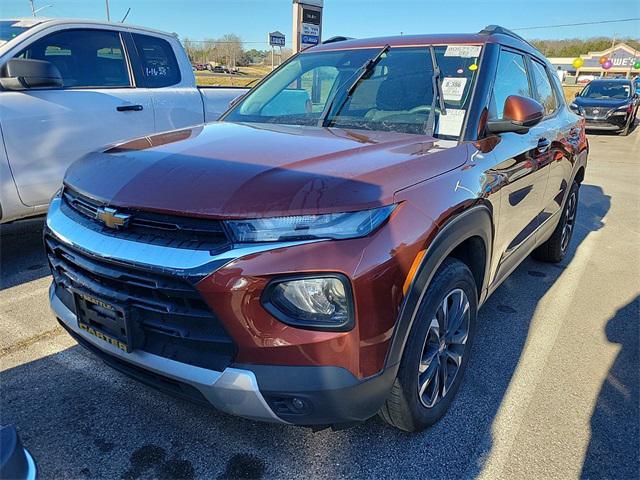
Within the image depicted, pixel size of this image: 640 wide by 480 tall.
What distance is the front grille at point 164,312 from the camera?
169 centimetres

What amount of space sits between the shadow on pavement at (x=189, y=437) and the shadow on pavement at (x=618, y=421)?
0.45 meters

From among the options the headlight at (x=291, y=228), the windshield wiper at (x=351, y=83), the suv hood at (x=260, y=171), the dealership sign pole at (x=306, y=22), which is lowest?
the headlight at (x=291, y=228)

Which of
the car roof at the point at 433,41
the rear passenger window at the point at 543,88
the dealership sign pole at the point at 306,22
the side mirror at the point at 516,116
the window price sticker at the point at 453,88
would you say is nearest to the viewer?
the side mirror at the point at 516,116

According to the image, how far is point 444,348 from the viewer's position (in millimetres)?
2281

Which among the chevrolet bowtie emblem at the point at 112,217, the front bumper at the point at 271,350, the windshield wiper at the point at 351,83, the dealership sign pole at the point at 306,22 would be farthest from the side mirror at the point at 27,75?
the dealership sign pole at the point at 306,22

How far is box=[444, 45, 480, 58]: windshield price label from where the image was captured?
2.76m

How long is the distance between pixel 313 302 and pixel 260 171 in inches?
22.1

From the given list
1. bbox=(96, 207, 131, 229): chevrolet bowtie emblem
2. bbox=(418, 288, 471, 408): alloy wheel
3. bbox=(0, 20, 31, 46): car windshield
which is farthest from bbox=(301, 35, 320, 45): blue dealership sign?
bbox=(96, 207, 131, 229): chevrolet bowtie emblem

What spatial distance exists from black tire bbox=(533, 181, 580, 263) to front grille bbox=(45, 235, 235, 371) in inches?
144

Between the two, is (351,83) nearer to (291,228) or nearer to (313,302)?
(291,228)

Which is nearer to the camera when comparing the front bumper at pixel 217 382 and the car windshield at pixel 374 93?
the front bumper at pixel 217 382

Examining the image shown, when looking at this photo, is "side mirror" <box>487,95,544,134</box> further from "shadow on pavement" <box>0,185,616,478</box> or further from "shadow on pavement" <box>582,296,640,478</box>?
"shadow on pavement" <box>582,296,640,478</box>

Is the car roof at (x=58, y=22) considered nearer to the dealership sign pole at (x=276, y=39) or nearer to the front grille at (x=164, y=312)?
the front grille at (x=164, y=312)

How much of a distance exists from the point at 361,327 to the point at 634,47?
102 metres
